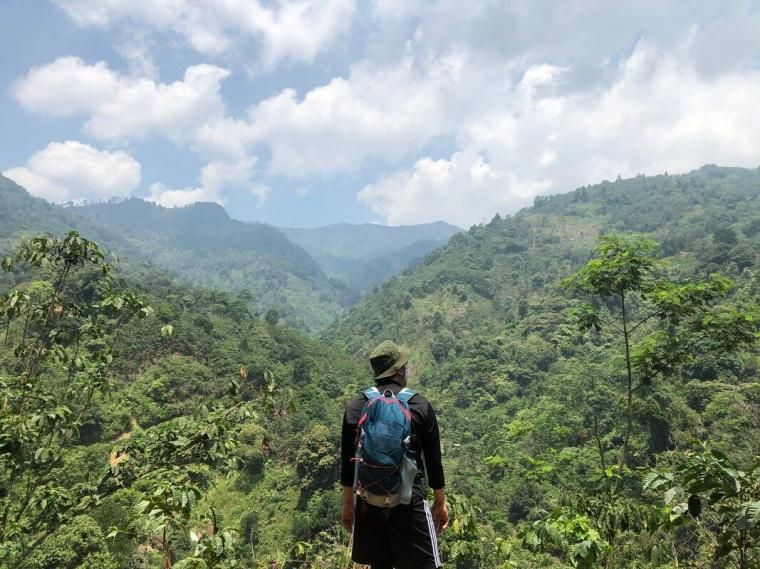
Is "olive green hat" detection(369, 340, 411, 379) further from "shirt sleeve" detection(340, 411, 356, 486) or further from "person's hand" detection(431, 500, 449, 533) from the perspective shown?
"person's hand" detection(431, 500, 449, 533)

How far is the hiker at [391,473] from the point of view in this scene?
2.25 meters

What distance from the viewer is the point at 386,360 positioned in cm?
252

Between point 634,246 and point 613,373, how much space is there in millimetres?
32292

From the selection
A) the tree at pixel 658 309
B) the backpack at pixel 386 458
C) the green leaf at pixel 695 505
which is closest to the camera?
the green leaf at pixel 695 505

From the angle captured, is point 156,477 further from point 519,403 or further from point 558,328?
point 558,328

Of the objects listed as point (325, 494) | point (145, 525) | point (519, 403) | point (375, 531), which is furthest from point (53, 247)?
point (519, 403)

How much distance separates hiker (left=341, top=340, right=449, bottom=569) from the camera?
2248 mm

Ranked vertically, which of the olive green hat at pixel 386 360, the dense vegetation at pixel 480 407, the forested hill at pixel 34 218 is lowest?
the dense vegetation at pixel 480 407

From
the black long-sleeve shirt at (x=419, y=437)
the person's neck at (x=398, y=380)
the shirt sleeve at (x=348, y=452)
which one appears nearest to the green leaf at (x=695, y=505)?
the black long-sleeve shirt at (x=419, y=437)

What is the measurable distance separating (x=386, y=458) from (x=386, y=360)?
1.73 ft

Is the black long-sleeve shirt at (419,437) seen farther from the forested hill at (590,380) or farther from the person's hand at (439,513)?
the forested hill at (590,380)

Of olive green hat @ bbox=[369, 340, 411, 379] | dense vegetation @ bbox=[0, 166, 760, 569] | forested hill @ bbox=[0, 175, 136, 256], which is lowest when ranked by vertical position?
dense vegetation @ bbox=[0, 166, 760, 569]

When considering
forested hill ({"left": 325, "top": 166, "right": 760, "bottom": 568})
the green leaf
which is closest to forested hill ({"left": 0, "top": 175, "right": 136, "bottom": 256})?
forested hill ({"left": 325, "top": 166, "right": 760, "bottom": 568})

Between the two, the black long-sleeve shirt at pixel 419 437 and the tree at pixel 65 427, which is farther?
the tree at pixel 65 427
